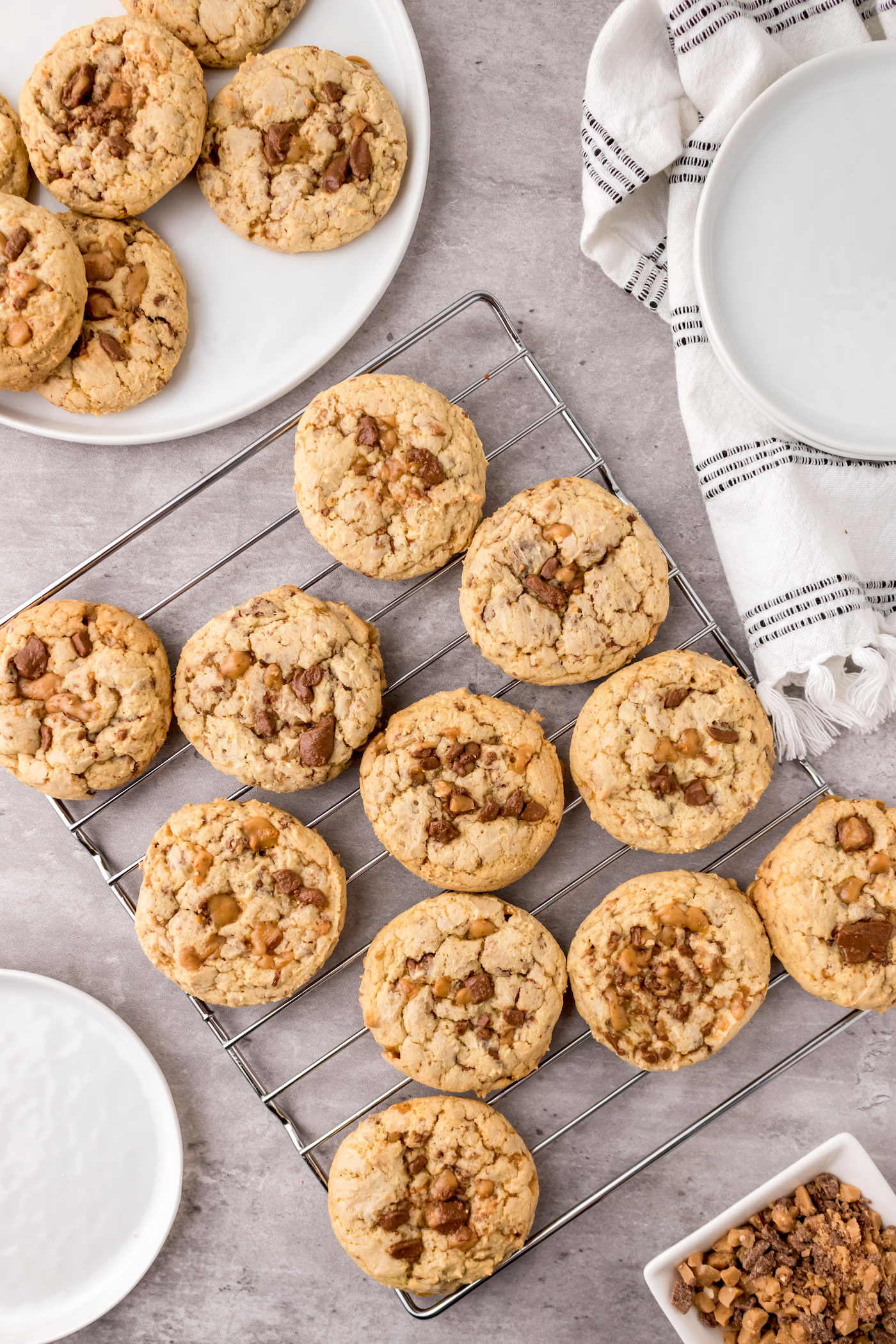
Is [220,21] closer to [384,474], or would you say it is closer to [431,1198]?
[384,474]

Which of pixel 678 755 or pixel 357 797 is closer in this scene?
pixel 678 755

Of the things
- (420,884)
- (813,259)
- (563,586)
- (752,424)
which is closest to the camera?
(813,259)

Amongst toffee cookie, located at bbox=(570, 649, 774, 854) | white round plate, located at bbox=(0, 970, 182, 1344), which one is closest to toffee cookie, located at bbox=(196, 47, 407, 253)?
toffee cookie, located at bbox=(570, 649, 774, 854)

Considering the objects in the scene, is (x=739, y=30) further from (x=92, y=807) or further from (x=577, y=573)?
(x=92, y=807)

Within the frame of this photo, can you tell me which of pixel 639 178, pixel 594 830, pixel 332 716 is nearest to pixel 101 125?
pixel 639 178

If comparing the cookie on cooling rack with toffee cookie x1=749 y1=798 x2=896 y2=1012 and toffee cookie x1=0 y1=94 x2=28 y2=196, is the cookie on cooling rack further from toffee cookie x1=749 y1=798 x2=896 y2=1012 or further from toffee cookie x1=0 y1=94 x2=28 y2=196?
toffee cookie x1=0 y1=94 x2=28 y2=196

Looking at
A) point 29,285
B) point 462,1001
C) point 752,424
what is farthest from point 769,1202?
point 29,285
